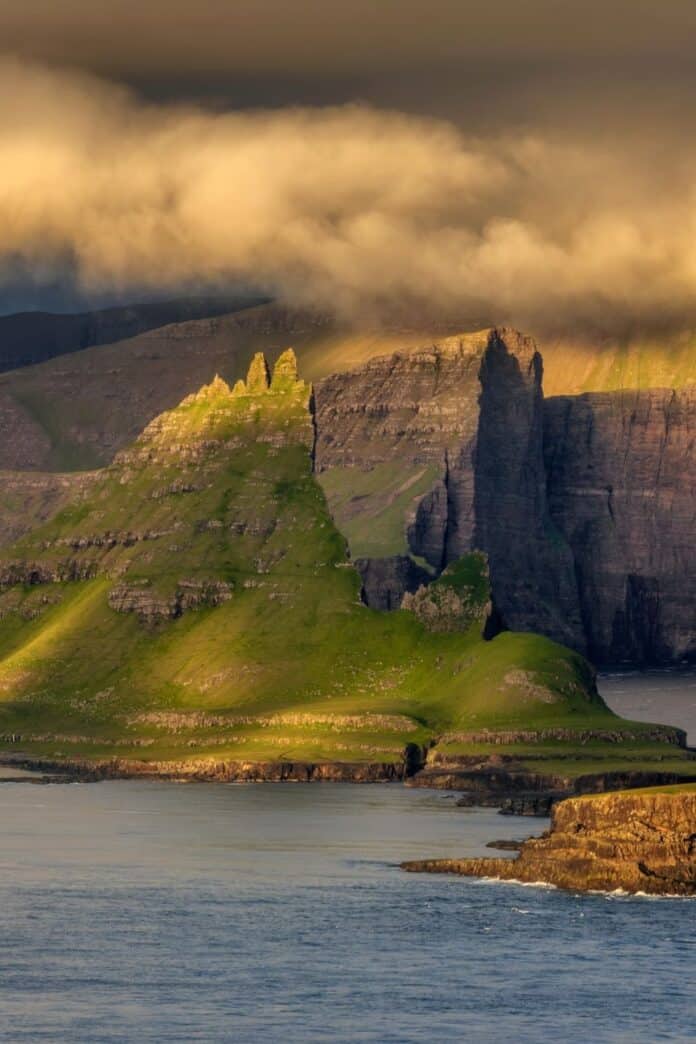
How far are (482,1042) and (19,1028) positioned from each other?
108 feet

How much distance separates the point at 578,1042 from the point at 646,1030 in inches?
284

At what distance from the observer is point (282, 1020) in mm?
199750

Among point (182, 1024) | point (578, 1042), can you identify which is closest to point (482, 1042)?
point (578, 1042)

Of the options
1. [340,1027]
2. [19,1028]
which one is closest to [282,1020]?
[340,1027]

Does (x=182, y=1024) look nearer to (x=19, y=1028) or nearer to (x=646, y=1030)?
(x=19, y=1028)

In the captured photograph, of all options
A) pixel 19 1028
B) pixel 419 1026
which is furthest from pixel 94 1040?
pixel 419 1026

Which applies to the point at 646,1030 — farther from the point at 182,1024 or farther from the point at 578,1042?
the point at 182,1024

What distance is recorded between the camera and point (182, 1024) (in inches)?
7781

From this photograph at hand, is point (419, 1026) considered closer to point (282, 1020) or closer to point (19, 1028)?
point (282, 1020)

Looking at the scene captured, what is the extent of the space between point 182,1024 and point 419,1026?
17.1 m

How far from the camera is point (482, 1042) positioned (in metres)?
193

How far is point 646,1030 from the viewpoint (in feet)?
650

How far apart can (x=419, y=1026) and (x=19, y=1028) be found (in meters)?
28.7

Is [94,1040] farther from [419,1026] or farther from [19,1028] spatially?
[419,1026]
